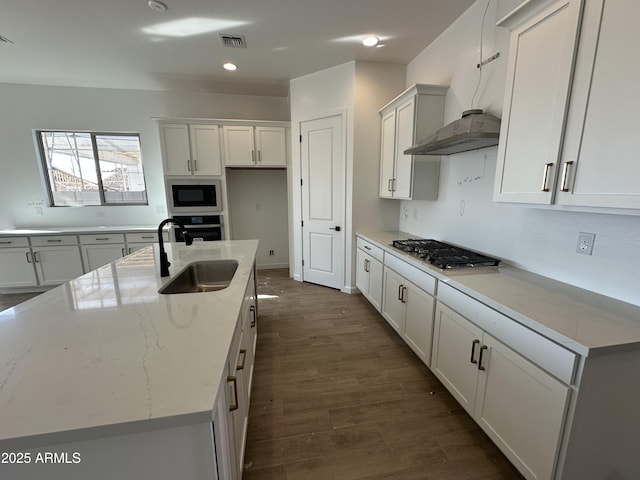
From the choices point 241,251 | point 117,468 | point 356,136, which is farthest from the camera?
point 356,136

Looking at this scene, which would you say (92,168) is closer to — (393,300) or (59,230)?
(59,230)

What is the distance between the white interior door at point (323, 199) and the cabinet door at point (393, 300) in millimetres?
1114

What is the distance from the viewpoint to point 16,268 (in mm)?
3797

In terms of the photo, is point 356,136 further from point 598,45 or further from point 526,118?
point 598,45

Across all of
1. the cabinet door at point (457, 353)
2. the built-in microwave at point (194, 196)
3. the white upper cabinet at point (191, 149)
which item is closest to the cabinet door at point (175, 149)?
the white upper cabinet at point (191, 149)

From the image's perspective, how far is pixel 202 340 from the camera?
38.4 inches

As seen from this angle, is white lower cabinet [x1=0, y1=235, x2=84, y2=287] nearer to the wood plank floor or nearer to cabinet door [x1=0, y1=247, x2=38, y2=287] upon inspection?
cabinet door [x1=0, y1=247, x2=38, y2=287]

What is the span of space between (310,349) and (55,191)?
479 centimetres

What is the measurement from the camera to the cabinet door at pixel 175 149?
3.92 m

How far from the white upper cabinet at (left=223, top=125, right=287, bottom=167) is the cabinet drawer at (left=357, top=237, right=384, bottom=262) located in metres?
1.79

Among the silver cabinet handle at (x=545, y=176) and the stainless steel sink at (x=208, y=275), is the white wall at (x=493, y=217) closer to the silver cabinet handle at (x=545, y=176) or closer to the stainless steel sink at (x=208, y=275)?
the silver cabinet handle at (x=545, y=176)

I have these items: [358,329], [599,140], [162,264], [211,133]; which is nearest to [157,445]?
[162,264]

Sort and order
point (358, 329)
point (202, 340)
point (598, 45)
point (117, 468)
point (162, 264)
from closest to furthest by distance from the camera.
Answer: point (117, 468)
point (202, 340)
point (598, 45)
point (162, 264)
point (358, 329)

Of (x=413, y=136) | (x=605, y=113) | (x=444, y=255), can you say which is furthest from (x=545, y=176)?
(x=413, y=136)
